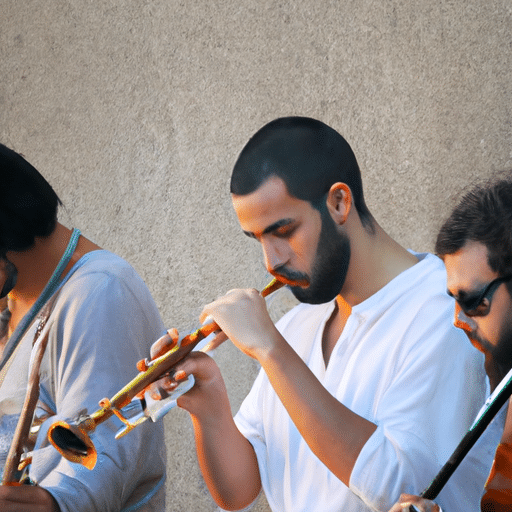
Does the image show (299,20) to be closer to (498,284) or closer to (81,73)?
(81,73)

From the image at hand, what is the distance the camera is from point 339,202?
1431 mm

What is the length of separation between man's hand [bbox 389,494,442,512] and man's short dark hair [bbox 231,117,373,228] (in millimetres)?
506

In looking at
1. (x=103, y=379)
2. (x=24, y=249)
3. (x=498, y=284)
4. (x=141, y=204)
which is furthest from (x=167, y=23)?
(x=498, y=284)

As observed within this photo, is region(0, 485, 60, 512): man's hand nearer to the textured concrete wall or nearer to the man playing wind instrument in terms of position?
the man playing wind instrument

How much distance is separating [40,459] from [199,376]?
0.35 metres

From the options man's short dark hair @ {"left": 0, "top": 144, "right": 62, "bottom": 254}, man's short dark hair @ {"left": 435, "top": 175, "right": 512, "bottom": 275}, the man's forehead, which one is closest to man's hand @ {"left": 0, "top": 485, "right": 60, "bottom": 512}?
man's short dark hair @ {"left": 0, "top": 144, "right": 62, "bottom": 254}

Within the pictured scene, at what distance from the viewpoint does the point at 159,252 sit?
228cm

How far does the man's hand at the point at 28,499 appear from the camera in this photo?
1.47 m

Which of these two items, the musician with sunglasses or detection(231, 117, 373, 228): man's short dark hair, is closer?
the musician with sunglasses

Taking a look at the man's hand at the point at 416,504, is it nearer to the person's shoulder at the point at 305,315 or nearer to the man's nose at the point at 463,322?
the man's nose at the point at 463,322

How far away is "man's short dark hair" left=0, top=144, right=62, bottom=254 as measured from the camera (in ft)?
5.60

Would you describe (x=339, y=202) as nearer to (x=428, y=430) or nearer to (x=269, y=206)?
(x=269, y=206)

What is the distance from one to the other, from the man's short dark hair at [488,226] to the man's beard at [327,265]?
6.5 inches

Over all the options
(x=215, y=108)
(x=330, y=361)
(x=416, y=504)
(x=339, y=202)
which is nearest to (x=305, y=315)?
(x=330, y=361)
